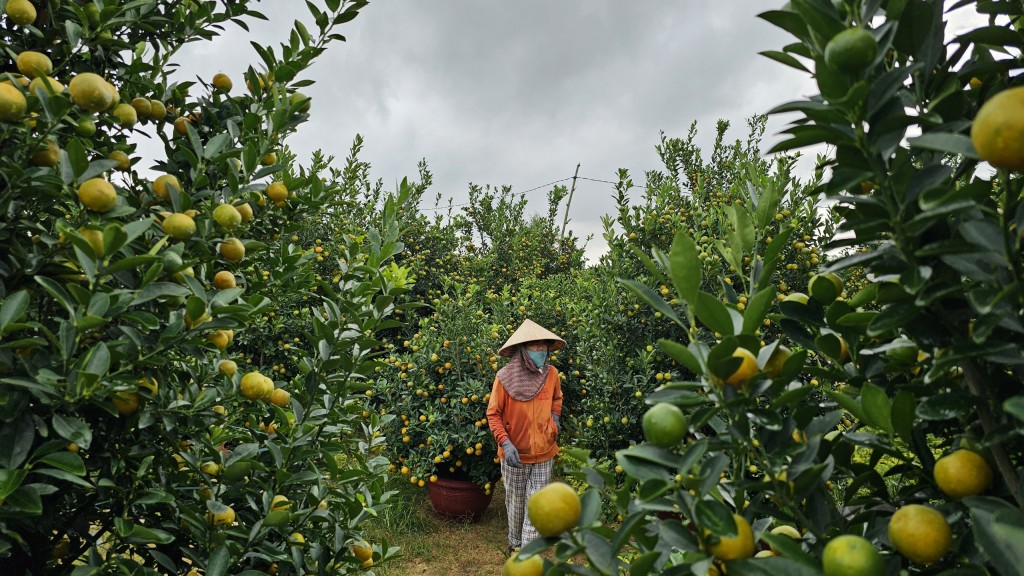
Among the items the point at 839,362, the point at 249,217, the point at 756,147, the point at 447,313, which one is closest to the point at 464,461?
the point at 447,313

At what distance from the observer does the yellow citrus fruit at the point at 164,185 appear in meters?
1.25

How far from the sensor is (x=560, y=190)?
9.79 m

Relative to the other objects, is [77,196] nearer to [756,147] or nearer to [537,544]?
[537,544]

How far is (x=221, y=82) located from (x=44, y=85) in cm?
57

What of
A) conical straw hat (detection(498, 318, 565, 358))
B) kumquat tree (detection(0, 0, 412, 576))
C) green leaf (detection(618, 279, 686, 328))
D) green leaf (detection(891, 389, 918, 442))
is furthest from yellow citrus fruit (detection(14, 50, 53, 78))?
conical straw hat (detection(498, 318, 565, 358))

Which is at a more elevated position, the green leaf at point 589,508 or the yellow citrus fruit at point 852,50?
the yellow citrus fruit at point 852,50

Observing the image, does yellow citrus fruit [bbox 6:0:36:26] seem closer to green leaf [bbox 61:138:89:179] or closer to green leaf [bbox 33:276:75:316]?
green leaf [bbox 61:138:89:179]

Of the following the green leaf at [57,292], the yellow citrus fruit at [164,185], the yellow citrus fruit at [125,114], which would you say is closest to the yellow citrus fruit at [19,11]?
the yellow citrus fruit at [125,114]

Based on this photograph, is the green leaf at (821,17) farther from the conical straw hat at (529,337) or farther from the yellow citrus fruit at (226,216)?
the conical straw hat at (529,337)

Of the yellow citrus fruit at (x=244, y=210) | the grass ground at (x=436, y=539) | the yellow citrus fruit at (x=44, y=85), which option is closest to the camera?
the yellow citrus fruit at (x=44, y=85)

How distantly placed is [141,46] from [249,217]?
0.50 meters

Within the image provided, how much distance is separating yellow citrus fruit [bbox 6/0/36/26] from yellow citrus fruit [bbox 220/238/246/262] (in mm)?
600

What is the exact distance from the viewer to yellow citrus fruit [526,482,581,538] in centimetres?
58

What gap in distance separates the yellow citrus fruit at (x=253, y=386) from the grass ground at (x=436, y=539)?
9.66ft
